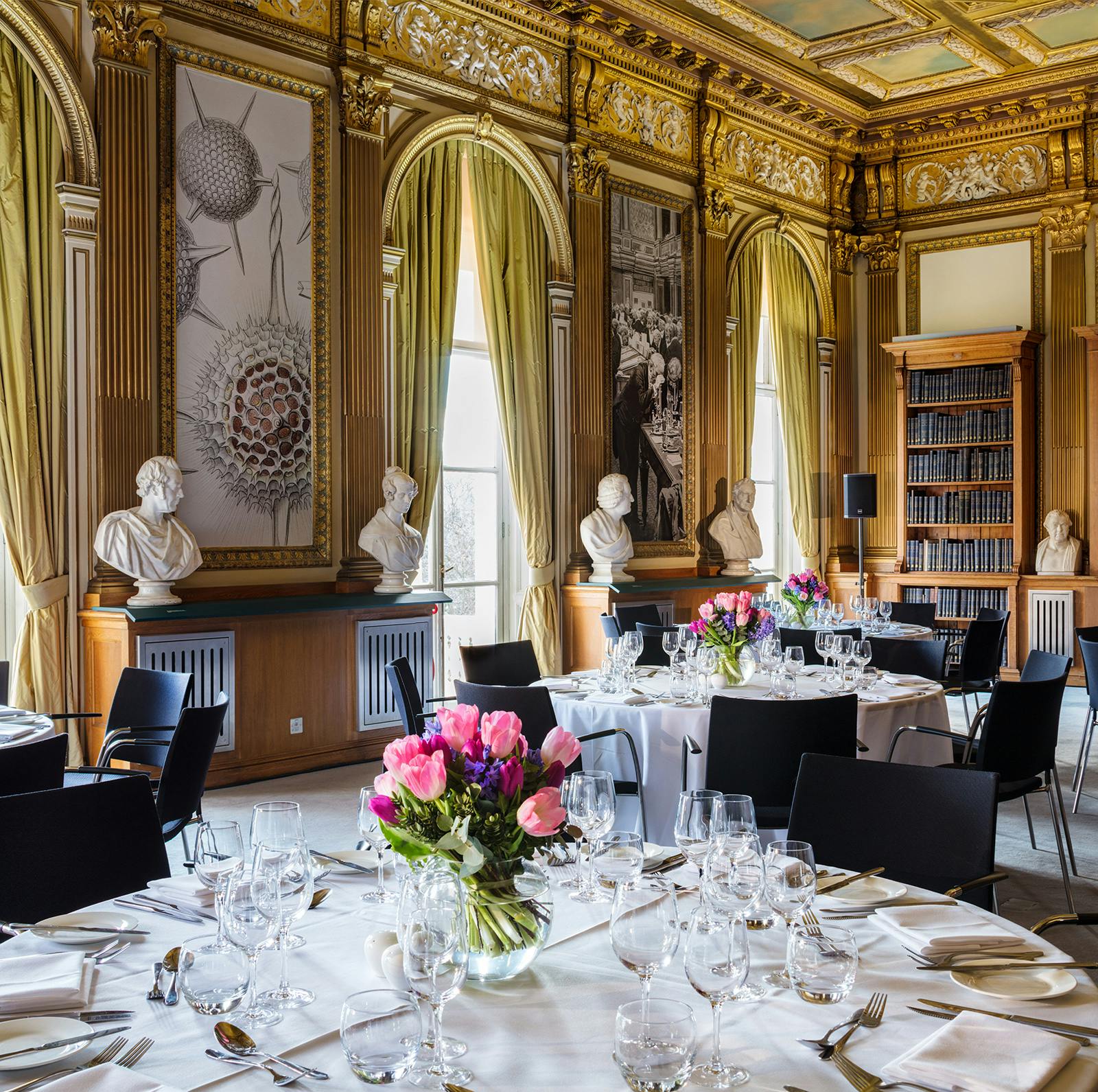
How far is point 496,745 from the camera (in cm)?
175

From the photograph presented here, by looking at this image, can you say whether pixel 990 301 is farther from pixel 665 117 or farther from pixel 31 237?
→ pixel 31 237

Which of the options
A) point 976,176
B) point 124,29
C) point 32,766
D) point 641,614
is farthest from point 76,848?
point 976,176

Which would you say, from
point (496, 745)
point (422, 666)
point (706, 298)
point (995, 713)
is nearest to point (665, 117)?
point (706, 298)

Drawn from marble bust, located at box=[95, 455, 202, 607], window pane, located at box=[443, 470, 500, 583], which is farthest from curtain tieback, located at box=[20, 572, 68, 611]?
window pane, located at box=[443, 470, 500, 583]

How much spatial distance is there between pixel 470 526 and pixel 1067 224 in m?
6.37

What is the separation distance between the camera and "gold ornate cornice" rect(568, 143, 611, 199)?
8.59 m

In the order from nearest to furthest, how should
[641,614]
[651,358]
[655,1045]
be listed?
[655,1045], [641,614], [651,358]

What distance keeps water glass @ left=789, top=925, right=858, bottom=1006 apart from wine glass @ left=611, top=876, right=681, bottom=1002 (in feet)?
0.68

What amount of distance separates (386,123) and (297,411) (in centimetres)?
199

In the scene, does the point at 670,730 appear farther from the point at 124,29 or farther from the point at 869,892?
the point at 124,29

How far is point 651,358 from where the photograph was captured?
30.6 ft

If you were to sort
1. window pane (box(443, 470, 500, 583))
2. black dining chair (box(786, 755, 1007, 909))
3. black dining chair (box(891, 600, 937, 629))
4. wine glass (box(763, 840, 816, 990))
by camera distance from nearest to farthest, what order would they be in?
wine glass (box(763, 840, 816, 990))
black dining chair (box(786, 755, 1007, 909))
black dining chair (box(891, 600, 937, 629))
window pane (box(443, 470, 500, 583))

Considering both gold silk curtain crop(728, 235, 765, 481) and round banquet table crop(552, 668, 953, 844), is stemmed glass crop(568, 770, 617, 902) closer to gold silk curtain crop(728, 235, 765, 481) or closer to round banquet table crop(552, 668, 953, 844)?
round banquet table crop(552, 668, 953, 844)

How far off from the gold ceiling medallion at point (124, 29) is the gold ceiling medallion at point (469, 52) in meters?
1.55
